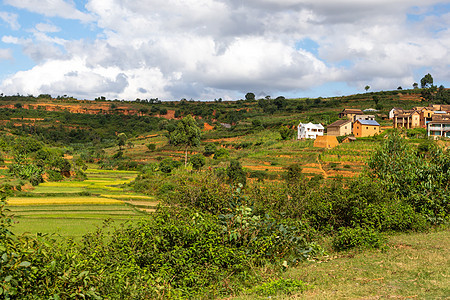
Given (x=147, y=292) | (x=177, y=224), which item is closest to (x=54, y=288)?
(x=147, y=292)

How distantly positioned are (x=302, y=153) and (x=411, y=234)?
4441cm

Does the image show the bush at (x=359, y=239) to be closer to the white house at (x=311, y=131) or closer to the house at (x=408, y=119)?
the white house at (x=311, y=131)

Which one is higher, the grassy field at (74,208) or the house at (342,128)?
the house at (342,128)

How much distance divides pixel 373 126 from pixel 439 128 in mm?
10530

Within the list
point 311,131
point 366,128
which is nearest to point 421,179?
point 366,128

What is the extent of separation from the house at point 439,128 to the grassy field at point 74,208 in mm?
50428

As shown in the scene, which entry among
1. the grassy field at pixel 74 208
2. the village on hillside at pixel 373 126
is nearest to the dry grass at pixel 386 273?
the grassy field at pixel 74 208

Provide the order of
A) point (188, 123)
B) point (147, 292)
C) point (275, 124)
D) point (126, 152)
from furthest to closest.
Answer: point (275, 124)
point (126, 152)
point (188, 123)
point (147, 292)

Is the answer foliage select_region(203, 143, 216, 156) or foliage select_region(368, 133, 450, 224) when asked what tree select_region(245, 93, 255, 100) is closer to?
foliage select_region(203, 143, 216, 156)

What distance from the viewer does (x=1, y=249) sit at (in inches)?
208

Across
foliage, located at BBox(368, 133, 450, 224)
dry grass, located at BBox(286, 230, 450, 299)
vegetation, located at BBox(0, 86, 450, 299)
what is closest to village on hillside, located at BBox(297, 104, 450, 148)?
foliage, located at BBox(368, 133, 450, 224)

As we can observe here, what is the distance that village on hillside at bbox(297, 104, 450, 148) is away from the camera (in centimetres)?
6178

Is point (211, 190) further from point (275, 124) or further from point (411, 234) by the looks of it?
point (275, 124)

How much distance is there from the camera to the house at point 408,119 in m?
70.6
